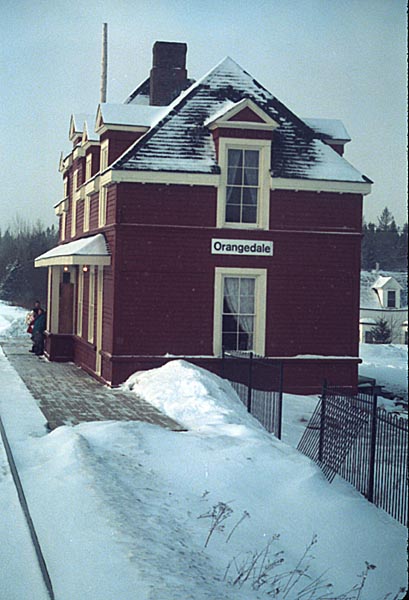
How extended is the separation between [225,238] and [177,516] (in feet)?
31.9

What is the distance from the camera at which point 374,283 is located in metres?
45.0

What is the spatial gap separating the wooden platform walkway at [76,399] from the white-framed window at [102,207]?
11.2 ft

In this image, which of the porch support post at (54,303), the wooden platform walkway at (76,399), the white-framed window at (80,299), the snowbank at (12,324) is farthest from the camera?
the snowbank at (12,324)

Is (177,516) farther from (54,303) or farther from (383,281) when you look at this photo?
(383,281)

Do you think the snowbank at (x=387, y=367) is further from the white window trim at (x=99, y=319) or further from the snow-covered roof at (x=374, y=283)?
the snow-covered roof at (x=374, y=283)

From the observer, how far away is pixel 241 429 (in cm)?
1024

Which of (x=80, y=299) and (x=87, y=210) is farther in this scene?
(x=80, y=299)

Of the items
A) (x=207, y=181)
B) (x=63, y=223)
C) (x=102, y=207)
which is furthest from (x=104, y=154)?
(x=63, y=223)

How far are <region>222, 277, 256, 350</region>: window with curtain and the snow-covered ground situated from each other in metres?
5.39

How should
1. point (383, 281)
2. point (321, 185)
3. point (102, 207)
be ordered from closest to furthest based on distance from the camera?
point (321, 185) < point (102, 207) < point (383, 281)

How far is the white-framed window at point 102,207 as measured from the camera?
1719 cm

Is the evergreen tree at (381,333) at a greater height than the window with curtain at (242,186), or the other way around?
the window with curtain at (242,186)

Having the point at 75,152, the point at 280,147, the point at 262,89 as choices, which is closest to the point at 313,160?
the point at 280,147

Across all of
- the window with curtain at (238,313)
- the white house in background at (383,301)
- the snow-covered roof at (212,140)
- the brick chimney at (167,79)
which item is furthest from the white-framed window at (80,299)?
the white house in background at (383,301)
